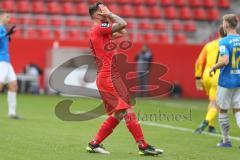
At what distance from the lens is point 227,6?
30.8m

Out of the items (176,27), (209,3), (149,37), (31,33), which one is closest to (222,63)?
(31,33)

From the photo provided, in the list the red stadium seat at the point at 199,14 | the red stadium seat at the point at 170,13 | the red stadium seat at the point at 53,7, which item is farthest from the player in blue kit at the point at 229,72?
the red stadium seat at the point at 199,14

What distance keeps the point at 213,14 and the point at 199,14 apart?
605 mm

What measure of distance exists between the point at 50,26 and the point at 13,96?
42.8ft

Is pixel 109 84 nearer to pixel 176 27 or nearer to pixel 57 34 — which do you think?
pixel 57 34

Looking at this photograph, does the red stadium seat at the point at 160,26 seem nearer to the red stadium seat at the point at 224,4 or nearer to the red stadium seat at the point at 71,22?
the red stadium seat at the point at 224,4

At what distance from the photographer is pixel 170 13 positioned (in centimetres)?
3003

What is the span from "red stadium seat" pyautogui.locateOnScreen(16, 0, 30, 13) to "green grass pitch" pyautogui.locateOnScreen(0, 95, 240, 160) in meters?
11.1

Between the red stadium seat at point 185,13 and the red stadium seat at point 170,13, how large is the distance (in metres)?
0.31

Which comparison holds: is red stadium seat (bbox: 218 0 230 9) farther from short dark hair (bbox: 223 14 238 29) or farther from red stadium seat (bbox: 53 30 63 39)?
short dark hair (bbox: 223 14 238 29)

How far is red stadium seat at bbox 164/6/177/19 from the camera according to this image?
1178 inches

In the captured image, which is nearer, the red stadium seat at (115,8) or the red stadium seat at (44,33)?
the red stadium seat at (44,33)

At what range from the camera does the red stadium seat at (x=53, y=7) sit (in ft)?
93.8

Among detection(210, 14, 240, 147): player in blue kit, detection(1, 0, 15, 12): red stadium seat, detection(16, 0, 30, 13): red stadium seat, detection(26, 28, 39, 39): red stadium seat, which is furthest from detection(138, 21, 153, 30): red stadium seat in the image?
detection(210, 14, 240, 147): player in blue kit
